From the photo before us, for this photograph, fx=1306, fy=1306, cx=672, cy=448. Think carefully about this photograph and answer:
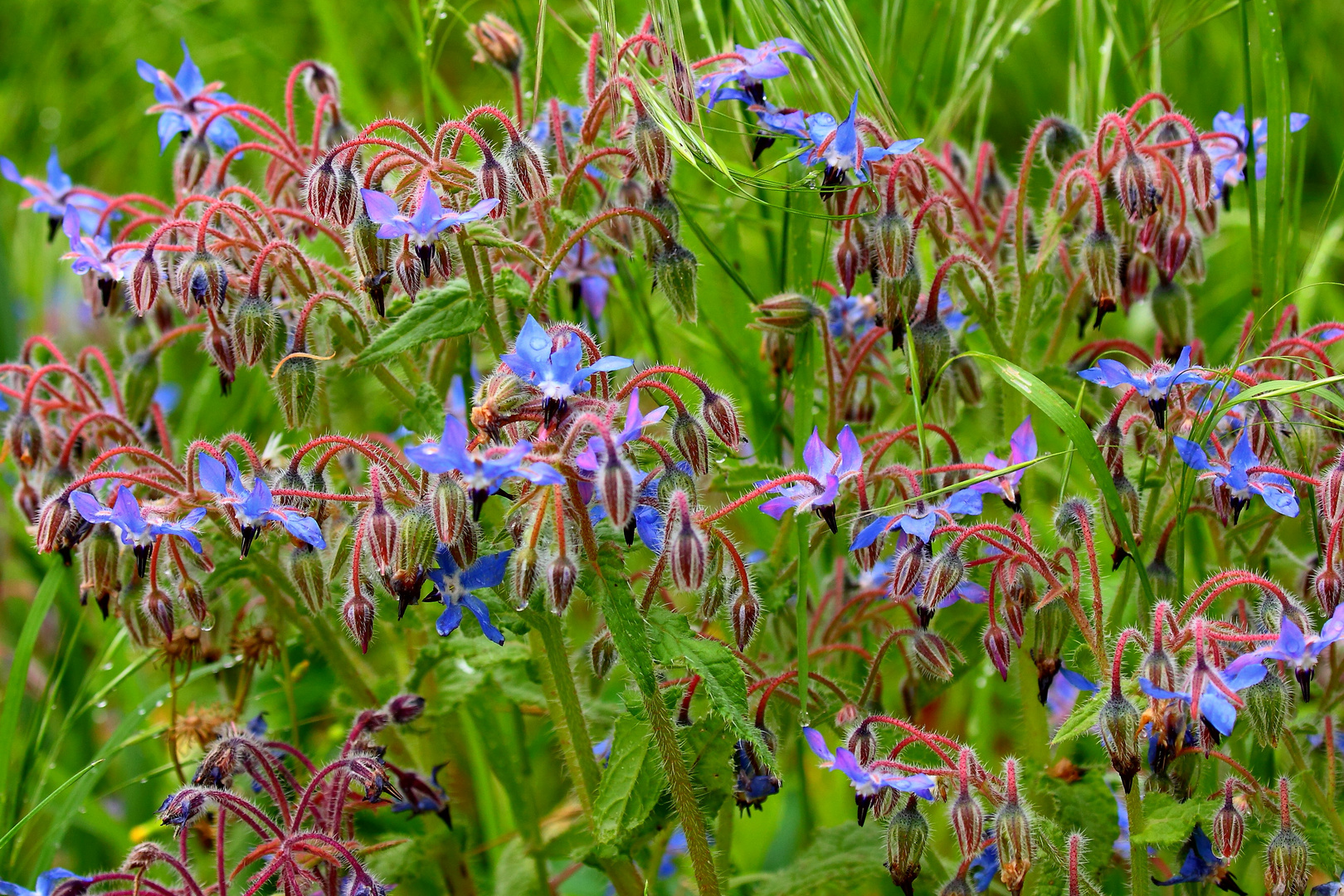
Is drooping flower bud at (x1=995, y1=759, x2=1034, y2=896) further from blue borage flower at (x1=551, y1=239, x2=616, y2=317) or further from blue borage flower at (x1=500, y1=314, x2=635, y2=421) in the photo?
blue borage flower at (x1=551, y1=239, x2=616, y2=317)

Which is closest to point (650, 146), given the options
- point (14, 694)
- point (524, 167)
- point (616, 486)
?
point (524, 167)

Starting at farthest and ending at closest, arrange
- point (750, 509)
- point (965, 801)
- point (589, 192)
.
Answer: point (750, 509) → point (589, 192) → point (965, 801)

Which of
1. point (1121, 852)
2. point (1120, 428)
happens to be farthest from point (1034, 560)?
point (1121, 852)

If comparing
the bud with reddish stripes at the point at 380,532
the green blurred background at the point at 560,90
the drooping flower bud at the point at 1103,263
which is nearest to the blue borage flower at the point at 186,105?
the green blurred background at the point at 560,90

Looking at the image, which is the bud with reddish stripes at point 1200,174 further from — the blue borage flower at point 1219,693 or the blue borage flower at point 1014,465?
the blue borage flower at point 1219,693

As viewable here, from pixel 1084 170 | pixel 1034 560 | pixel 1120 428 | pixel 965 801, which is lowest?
pixel 965 801

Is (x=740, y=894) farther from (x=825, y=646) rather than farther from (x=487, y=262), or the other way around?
(x=487, y=262)

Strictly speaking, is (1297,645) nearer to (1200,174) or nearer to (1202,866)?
(1202,866)
